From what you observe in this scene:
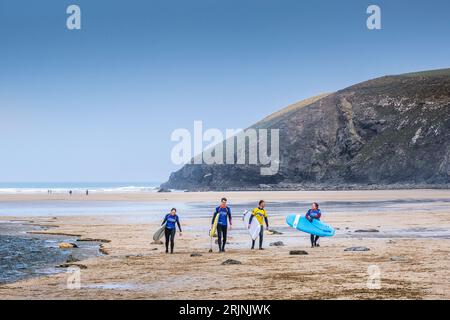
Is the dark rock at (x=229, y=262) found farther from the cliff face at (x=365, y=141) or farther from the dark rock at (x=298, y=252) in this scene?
the cliff face at (x=365, y=141)

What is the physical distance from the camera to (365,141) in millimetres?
155375

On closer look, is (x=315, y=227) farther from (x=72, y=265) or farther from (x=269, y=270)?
(x=72, y=265)

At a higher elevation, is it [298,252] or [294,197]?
[298,252]

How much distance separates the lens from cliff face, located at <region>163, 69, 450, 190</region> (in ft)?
451

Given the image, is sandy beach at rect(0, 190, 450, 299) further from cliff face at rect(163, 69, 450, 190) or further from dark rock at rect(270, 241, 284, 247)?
cliff face at rect(163, 69, 450, 190)

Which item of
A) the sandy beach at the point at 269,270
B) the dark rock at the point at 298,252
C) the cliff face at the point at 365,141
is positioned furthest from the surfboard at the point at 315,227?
the cliff face at the point at 365,141

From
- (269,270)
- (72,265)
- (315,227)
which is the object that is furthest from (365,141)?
(269,270)

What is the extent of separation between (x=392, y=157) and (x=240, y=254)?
4994 inches

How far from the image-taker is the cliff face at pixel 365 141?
13738 cm

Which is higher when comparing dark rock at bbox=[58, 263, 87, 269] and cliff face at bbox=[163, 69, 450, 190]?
cliff face at bbox=[163, 69, 450, 190]

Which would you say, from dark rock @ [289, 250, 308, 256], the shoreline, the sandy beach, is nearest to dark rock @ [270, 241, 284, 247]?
the sandy beach

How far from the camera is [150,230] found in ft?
114
